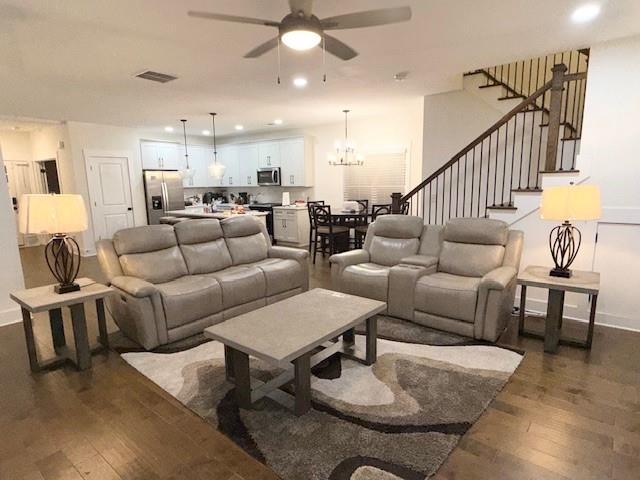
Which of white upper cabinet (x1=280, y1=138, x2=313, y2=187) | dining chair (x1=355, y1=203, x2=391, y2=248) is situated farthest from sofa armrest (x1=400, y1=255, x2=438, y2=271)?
white upper cabinet (x1=280, y1=138, x2=313, y2=187)

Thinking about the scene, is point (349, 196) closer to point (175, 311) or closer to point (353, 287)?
point (353, 287)

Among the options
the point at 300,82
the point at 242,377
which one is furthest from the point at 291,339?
the point at 300,82

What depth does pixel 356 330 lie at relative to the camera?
3418 millimetres

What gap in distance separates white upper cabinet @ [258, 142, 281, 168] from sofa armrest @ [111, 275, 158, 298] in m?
5.73

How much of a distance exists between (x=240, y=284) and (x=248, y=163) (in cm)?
609

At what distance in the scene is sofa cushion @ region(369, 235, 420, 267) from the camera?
4152mm

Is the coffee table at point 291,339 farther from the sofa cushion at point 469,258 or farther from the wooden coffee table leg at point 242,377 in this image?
the sofa cushion at point 469,258

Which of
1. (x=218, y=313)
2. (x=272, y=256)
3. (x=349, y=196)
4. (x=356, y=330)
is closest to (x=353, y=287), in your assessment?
(x=356, y=330)

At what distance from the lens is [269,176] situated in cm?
859

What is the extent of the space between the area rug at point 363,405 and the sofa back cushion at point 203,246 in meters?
1.03

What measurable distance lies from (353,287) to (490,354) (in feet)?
4.92

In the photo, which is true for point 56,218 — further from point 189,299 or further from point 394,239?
point 394,239

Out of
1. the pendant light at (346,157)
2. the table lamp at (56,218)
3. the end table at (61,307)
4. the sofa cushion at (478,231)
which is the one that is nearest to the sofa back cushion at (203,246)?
the end table at (61,307)

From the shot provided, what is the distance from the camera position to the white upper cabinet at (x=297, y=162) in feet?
26.3
